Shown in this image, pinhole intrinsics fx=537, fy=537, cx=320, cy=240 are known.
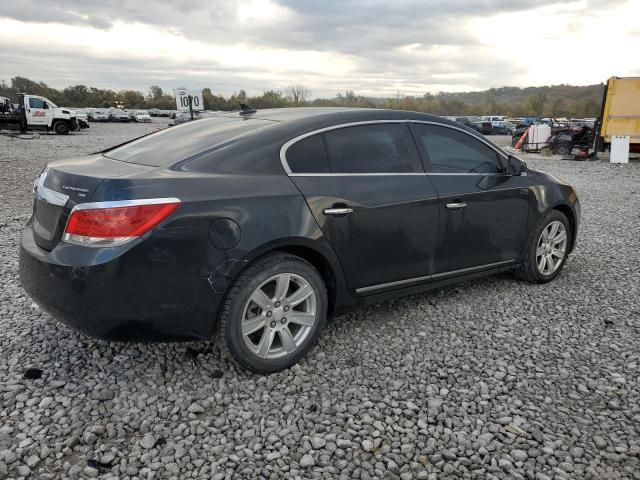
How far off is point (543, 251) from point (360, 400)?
2791 millimetres

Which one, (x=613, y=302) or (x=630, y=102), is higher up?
(x=630, y=102)

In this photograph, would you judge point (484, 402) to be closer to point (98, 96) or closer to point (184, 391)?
point (184, 391)

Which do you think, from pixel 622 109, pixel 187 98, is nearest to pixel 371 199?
pixel 187 98

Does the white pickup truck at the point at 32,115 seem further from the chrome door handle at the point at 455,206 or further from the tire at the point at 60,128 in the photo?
the chrome door handle at the point at 455,206

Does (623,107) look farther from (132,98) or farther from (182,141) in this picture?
(132,98)

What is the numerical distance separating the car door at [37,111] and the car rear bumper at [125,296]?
2897cm

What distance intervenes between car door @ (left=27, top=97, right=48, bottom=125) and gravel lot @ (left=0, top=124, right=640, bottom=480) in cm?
2735

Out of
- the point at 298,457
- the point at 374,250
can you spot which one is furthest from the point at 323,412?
the point at 374,250

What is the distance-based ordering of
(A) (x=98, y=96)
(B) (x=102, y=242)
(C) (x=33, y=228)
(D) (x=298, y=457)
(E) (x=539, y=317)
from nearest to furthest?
1. (D) (x=298, y=457)
2. (B) (x=102, y=242)
3. (C) (x=33, y=228)
4. (E) (x=539, y=317)
5. (A) (x=98, y=96)

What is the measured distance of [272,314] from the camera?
326 cm

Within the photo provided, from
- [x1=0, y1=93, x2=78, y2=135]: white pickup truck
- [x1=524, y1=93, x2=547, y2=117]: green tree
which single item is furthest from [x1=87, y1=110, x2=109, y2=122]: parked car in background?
[x1=524, y1=93, x2=547, y2=117]: green tree

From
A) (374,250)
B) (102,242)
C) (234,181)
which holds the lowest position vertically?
(374,250)

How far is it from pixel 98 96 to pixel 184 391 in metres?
89.9

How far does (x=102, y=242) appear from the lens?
2803mm
